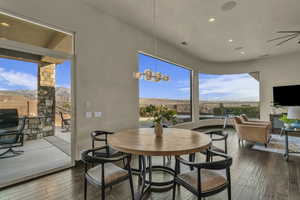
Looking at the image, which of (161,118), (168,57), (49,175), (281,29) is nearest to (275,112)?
(281,29)

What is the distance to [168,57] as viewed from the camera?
5816 millimetres

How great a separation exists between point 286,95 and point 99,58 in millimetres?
7866

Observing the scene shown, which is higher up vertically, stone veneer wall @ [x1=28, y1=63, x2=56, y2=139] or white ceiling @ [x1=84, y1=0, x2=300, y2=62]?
white ceiling @ [x1=84, y1=0, x2=300, y2=62]

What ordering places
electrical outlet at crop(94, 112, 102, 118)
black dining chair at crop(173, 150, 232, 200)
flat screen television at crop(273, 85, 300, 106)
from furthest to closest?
1. flat screen television at crop(273, 85, 300, 106)
2. electrical outlet at crop(94, 112, 102, 118)
3. black dining chair at crop(173, 150, 232, 200)

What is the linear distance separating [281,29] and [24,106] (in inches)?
269

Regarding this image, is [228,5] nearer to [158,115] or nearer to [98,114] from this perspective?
[158,115]

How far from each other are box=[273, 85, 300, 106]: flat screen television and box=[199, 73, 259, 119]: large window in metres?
0.99

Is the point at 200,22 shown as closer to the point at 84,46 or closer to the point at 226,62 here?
the point at 84,46

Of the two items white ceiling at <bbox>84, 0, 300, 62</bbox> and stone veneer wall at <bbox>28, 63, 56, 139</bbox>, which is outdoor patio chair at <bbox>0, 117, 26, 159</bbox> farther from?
white ceiling at <bbox>84, 0, 300, 62</bbox>

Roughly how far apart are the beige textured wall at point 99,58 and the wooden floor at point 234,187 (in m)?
0.88

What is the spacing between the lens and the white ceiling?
11.1 ft

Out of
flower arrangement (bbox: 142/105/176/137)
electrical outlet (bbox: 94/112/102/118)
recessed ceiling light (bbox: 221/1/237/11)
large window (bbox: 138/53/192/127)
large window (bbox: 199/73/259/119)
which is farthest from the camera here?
large window (bbox: 199/73/259/119)

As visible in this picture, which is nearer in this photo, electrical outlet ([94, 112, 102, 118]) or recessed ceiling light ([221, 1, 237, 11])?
recessed ceiling light ([221, 1, 237, 11])

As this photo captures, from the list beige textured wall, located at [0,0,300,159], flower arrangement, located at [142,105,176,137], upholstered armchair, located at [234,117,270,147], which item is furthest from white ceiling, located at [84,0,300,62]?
upholstered armchair, located at [234,117,270,147]
